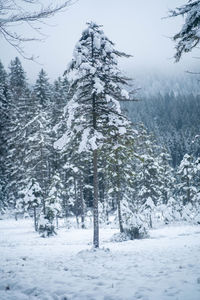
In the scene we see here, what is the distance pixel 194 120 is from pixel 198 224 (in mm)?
129804

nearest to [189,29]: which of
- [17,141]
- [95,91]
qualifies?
[95,91]

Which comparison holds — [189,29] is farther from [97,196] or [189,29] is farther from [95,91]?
[97,196]

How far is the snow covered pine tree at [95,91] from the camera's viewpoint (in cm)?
1262

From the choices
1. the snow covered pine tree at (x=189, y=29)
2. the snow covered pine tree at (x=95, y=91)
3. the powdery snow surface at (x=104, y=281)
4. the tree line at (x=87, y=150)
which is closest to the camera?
the powdery snow surface at (x=104, y=281)

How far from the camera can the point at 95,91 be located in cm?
1329

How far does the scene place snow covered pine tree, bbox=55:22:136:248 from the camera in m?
12.6

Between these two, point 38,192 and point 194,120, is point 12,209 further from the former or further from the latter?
point 194,120

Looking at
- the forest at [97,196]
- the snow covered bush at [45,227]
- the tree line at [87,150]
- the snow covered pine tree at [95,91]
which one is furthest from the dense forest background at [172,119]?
the snow covered pine tree at [95,91]

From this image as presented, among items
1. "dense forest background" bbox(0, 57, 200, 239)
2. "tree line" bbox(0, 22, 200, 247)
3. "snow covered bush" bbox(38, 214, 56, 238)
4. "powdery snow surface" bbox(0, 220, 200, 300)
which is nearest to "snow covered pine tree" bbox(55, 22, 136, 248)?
"tree line" bbox(0, 22, 200, 247)

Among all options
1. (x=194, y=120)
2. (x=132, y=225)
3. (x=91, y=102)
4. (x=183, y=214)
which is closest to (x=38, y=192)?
(x=132, y=225)

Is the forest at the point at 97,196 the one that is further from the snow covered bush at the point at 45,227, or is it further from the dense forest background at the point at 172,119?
the dense forest background at the point at 172,119

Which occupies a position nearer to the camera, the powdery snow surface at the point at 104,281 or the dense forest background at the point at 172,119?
the powdery snow surface at the point at 104,281

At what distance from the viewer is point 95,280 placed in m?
7.04

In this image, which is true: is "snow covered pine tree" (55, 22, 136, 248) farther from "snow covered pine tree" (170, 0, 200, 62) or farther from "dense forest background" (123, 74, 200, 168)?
"dense forest background" (123, 74, 200, 168)
